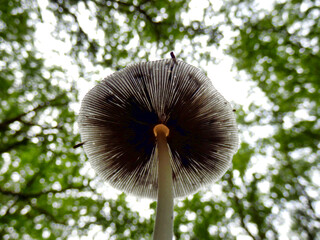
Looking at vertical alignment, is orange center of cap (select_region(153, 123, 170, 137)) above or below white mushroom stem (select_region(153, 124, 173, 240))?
above

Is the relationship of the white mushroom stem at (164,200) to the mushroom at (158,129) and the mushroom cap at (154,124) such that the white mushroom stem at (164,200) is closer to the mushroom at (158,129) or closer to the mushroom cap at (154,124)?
the mushroom at (158,129)

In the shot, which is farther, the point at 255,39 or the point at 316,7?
the point at 255,39

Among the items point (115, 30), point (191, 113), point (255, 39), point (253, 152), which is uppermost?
point (115, 30)

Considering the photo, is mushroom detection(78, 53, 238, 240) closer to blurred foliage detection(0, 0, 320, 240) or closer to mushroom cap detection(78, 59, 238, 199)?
mushroom cap detection(78, 59, 238, 199)

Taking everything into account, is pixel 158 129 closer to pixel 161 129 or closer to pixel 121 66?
pixel 161 129

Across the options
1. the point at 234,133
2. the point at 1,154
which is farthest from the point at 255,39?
the point at 1,154

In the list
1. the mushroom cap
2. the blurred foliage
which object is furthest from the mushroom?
the blurred foliage

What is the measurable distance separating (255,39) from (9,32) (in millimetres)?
5638

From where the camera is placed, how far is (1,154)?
5.40m

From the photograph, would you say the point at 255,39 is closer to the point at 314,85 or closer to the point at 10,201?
the point at 314,85

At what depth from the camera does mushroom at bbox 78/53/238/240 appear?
6.23 feet

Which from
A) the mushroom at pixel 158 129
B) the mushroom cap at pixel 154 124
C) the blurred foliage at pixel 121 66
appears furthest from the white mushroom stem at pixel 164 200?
the blurred foliage at pixel 121 66

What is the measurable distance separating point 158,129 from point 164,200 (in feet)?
2.63

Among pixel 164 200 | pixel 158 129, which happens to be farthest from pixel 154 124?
pixel 164 200
